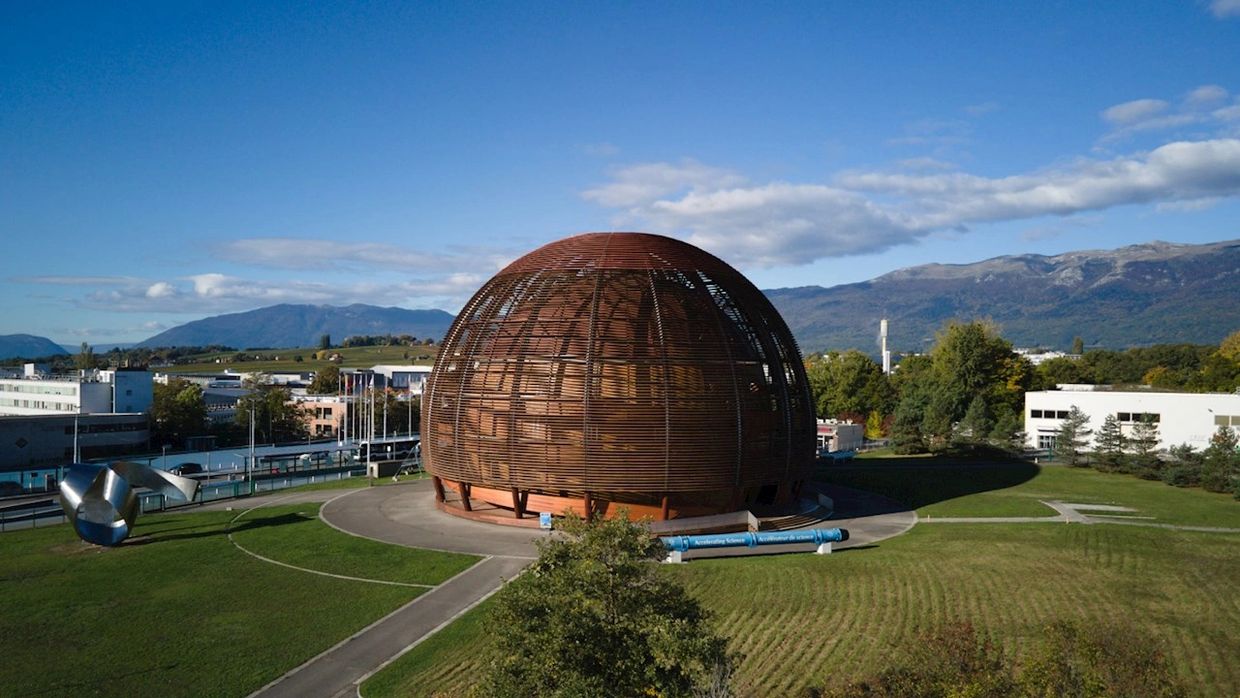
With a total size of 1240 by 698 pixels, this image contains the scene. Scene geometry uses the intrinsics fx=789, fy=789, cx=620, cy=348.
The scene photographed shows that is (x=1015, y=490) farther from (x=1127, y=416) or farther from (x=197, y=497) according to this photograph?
(x=197, y=497)

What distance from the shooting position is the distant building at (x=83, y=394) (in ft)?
287

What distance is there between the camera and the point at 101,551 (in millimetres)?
33844

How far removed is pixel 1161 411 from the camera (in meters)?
69.8

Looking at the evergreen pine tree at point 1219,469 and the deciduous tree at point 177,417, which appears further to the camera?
the deciduous tree at point 177,417

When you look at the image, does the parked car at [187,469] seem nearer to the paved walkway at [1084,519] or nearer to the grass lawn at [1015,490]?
the grass lawn at [1015,490]

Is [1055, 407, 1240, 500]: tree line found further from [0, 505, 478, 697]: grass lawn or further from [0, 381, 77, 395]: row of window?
[0, 381, 77, 395]: row of window

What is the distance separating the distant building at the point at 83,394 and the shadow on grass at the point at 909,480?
7660cm

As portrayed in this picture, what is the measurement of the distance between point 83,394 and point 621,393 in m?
78.6

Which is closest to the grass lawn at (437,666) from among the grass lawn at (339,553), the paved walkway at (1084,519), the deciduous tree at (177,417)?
the grass lawn at (339,553)

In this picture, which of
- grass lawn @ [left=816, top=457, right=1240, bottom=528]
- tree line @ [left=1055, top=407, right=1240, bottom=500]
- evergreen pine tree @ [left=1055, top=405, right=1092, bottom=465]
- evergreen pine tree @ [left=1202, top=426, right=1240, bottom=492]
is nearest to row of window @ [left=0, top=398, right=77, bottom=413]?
grass lawn @ [left=816, top=457, right=1240, bottom=528]

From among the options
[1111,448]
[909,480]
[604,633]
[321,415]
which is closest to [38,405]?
[321,415]

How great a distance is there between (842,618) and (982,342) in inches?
3018

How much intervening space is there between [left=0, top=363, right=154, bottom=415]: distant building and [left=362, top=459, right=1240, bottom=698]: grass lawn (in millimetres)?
81030

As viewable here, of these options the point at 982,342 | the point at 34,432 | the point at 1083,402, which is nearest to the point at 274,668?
the point at 34,432
